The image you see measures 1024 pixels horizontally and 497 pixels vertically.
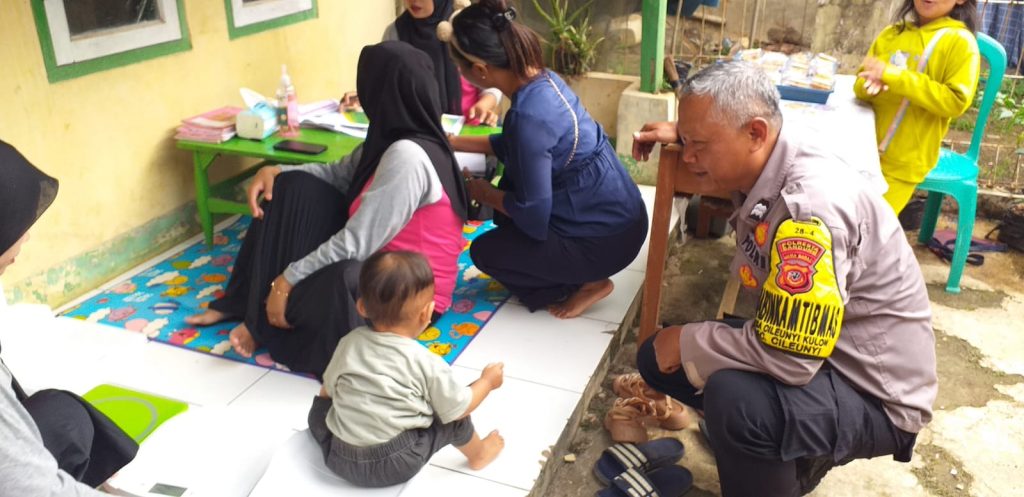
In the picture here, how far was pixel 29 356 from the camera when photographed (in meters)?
2.38

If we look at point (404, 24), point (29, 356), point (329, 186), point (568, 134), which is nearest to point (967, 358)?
point (568, 134)

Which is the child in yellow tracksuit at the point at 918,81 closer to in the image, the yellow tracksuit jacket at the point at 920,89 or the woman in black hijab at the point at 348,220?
the yellow tracksuit jacket at the point at 920,89

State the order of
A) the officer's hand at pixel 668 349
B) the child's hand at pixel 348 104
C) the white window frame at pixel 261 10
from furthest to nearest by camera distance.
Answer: the child's hand at pixel 348 104 < the white window frame at pixel 261 10 < the officer's hand at pixel 668 349

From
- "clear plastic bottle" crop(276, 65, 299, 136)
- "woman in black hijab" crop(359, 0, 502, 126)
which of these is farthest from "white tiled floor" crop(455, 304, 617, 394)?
"clear plastic bottle" crop(276, 65, 299, 136)

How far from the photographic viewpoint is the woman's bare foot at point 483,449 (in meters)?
2.29

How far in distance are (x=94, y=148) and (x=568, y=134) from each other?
193 centimetres

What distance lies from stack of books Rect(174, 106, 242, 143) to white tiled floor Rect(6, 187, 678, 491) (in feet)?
3.31

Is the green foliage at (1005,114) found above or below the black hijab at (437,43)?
below

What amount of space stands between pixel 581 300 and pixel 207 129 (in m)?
1.78

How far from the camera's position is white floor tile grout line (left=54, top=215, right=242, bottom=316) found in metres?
3.28

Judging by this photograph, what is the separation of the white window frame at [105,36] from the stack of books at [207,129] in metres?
0.36

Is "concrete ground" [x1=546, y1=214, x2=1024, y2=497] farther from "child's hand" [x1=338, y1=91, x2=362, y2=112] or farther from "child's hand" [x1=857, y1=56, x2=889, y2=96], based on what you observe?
"child's hand" [x1=338, y1=91, x2=362, y2=112]

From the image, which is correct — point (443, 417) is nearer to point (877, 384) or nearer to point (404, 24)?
point (877, 384)

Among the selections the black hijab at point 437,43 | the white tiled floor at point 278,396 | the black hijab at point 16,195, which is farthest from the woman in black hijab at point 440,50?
the black hijab at point 16,195
